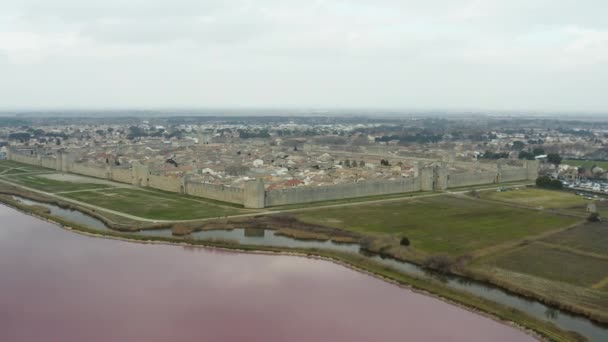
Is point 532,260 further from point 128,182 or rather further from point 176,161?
point 176,161

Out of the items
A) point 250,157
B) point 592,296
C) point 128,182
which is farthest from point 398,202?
point 250,157

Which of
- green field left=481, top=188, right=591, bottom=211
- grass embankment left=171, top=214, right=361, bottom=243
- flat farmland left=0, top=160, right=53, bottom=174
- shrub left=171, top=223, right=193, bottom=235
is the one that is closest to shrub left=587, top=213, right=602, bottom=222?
green field left=481, top=188, right=591, bottom=211

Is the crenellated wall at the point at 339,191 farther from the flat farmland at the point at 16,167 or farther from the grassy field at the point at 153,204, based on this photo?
the flat farmland at the point at 16,167

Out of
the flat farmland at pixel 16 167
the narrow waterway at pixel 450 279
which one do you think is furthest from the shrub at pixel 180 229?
the flat farmland at pixel 16 167

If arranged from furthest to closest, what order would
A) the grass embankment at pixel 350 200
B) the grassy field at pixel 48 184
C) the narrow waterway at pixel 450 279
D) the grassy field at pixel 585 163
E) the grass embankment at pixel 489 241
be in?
the grassy field at pixel 585 163 < the grassy field at pixel 48 184 < the grass embankment at pixel 350 200 < the grass embankment at pixel 489 241 < the narrow waterway at pixel 450 279

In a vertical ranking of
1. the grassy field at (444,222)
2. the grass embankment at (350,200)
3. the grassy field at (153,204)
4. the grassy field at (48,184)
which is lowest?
the grassy field at (48,184)

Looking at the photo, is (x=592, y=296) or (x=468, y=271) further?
(x=468, y=271)

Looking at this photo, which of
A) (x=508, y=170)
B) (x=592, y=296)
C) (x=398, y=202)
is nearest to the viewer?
(x=592, y=296)
